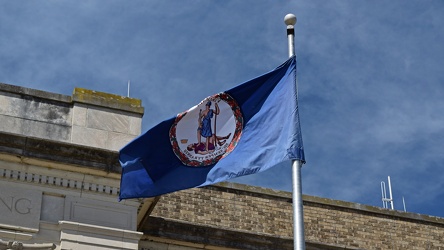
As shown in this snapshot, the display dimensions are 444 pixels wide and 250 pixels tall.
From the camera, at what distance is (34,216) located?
1691 cm

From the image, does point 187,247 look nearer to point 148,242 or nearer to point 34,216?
point 148,242

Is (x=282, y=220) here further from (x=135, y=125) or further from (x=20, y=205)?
(x=20, y=205)

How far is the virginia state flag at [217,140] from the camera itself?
604 inches

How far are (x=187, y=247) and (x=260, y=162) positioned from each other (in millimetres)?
5550

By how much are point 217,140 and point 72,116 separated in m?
3.26

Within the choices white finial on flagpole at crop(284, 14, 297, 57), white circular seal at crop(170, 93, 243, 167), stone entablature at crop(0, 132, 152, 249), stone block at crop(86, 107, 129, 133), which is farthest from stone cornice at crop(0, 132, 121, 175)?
white finial on flagpole at crop(284, 14, 297, 57)

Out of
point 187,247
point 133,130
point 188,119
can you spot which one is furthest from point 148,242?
point 188,119

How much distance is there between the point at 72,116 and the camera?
18.0 meters

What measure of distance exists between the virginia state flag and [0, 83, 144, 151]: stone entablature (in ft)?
5.24

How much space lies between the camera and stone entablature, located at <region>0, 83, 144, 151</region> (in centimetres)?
1766

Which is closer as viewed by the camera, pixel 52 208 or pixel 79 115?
pixel 52 208

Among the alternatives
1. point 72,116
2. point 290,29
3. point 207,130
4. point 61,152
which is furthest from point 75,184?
point 290,29

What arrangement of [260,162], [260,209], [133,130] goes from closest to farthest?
[260,162] → [133,130] → [260,209]

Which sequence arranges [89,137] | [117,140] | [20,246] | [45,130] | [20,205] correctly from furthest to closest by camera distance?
[117,140] < [89,137] < [45,130] < [20,205] < [20,246]
